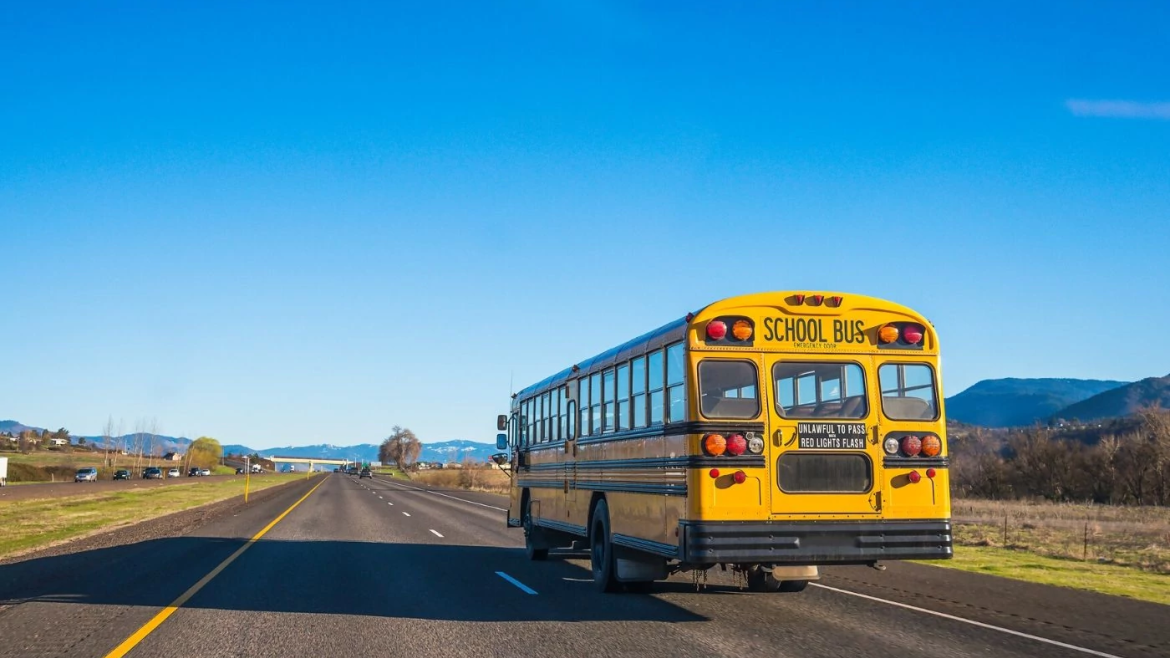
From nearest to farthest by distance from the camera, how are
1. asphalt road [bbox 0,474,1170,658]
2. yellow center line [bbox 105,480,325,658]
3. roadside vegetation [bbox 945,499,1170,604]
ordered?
yellow center line [bbox 105,480,325,658] → asphalt road [bbox 0,474,1170,658] → roadside vegetation [bbox 945,499,1170,604]

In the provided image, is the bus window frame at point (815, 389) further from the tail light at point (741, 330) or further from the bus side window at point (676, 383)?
the bus side window at point (676, 383)

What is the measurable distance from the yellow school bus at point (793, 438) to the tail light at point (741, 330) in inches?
0.6

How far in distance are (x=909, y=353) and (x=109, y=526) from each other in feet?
83.9

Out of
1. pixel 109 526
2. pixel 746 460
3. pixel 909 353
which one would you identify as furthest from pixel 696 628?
pixel 109 526

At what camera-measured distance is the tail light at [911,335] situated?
10281 millimetres

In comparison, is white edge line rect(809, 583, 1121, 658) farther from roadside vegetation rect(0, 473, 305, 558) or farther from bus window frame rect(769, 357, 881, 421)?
roadside vegetation rect(0, 473, 305, 558)

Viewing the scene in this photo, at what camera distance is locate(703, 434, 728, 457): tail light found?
956 centimetres

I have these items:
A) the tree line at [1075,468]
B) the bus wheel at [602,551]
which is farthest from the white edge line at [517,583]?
the tree line at [1075,468]

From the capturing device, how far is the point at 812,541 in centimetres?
964

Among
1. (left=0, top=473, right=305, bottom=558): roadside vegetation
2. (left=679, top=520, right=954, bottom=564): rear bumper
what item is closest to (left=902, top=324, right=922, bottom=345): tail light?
(left=679, top=520, right=954, bottom=564): rear bumper

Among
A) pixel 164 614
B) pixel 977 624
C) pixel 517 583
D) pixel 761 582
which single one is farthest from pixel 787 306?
pixel 164 614

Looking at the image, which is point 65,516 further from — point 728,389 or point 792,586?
point 728,389

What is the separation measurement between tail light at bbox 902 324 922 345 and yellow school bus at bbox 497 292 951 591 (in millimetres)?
11

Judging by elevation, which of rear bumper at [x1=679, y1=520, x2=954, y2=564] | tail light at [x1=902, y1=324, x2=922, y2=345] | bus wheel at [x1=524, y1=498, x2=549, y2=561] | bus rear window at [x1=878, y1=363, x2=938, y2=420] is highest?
tail light at [x1=902, y1=324, x2=922, y2=345]
